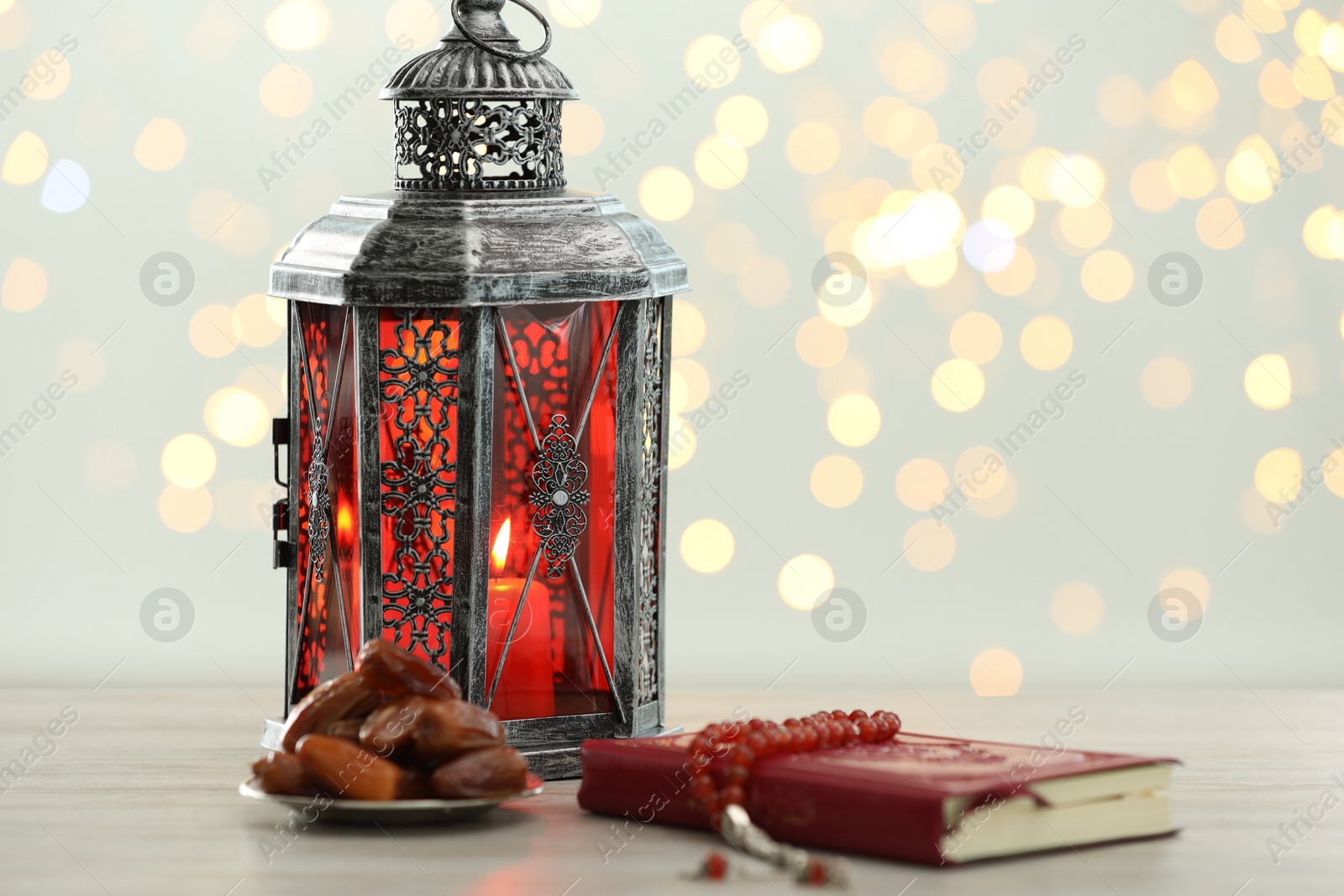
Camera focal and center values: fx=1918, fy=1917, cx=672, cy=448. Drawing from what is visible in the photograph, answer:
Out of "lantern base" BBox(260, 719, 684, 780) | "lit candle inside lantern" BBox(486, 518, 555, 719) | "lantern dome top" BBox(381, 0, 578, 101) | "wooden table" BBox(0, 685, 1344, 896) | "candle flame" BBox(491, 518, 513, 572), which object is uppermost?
"lantern dome top" BBox(381, 0, 578, 101)

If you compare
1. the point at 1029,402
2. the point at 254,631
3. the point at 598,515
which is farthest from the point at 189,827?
the point at 1029,402

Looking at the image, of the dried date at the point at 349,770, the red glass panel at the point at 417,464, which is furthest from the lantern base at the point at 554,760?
the dried date at the point at 349,770

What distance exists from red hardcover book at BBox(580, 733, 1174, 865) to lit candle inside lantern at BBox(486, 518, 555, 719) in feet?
0.54

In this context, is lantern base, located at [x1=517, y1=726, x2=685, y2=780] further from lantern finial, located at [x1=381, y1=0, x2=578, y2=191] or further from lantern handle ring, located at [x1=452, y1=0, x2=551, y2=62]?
lantern handle ring, located at [x1=452, y1=0, x2=551, y2=62]

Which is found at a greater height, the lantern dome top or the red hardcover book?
the lantern dome top

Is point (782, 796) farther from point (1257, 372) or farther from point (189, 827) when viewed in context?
point (1257, 372)

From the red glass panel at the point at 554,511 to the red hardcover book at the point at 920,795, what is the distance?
6.9 inches

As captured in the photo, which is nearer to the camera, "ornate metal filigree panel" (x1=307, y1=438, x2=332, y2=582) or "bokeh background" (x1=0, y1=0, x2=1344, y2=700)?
"ornate metal filigree panel" (x1=307, y1=438, x2=332, y2=582)

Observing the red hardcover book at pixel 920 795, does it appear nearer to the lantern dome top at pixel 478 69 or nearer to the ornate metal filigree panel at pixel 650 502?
the ornate metal filigree panel at pixel 650 502

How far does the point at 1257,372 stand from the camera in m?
2.30

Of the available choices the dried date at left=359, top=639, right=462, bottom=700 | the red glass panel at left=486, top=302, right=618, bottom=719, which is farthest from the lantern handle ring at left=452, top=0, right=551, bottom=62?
the dried date at left=359, top=639, right=462, bottom=700

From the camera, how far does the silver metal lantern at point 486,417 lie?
1.56 meters

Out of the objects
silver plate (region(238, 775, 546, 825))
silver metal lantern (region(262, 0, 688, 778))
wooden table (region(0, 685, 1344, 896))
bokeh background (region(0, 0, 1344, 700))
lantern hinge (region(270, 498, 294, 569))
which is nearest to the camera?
wooden table (region(0, 685, 1344, 896))

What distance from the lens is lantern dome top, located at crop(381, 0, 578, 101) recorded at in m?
1.62
